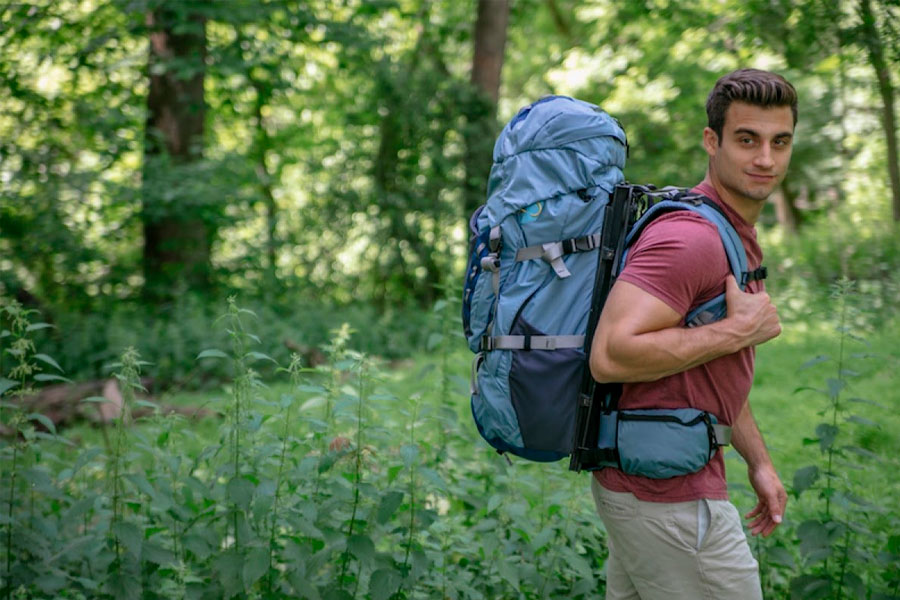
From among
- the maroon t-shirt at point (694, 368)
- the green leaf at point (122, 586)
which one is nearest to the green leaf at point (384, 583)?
the green leaf at point (122, 586)

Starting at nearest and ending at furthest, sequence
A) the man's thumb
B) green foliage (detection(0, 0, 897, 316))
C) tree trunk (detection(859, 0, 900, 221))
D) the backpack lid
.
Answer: the man's thumb
the backpack lid
tree trunk (detection(859, 0, 900, 221))
green foliage (detection(0, 0, 897, 316))

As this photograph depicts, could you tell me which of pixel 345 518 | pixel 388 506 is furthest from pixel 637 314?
pixel 345 518

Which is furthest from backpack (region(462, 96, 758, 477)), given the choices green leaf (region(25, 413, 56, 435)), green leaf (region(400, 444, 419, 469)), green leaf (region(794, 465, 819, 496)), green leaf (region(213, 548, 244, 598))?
green leaf (region(25, 413, 56, 435))

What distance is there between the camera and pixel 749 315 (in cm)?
227

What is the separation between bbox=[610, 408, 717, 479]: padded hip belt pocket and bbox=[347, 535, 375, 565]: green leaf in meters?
1.17

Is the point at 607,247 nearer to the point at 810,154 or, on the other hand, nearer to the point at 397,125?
the point at 397,125

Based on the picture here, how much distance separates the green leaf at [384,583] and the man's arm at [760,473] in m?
1.26

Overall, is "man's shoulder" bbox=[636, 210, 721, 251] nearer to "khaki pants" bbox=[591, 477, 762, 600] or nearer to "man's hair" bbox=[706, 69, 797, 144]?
"man's hair" bbox=[706, 69, 797, 144]

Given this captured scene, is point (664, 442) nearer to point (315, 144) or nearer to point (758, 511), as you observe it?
point (758, 511)

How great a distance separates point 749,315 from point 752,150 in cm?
51

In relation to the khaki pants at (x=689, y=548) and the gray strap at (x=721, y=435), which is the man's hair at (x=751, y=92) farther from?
the khaki pants at (x=689, y=548)

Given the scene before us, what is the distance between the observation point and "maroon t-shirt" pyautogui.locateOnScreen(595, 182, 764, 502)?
2.21 m

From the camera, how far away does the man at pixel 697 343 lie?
7.25 ft

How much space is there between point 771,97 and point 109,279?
11.0 metres
